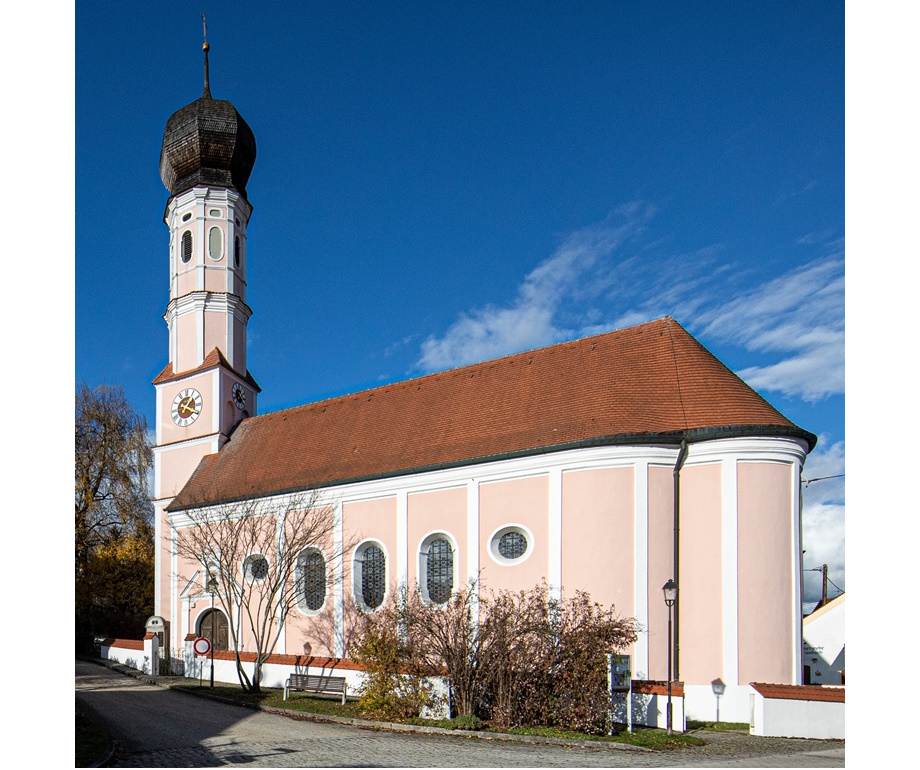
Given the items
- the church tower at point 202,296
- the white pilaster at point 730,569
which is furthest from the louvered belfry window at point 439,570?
the church tower at point 202,296

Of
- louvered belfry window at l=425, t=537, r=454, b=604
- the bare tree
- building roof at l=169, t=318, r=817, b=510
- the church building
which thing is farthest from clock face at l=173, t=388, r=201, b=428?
louvered belfry window at l=425, t=537, r=454, b=604

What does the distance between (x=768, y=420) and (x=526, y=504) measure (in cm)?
577

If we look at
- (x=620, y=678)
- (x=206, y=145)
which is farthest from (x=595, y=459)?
(x=206, y=145)

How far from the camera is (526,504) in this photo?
1972 cm

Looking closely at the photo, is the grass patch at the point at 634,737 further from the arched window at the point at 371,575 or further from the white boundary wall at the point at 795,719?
the arched window at the point at 371,575

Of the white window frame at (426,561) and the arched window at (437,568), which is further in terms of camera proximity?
the arched window at (437,568)

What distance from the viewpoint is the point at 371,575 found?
2259cm

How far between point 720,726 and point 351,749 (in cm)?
780

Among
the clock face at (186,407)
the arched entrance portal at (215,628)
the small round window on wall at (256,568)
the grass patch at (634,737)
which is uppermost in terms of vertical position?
the clock face at (186,407)

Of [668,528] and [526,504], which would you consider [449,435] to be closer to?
[526,504]

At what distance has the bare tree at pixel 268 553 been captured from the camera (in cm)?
2295

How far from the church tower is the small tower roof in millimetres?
36

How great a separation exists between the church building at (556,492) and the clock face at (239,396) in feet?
2.92

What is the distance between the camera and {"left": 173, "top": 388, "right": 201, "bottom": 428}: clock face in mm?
30047
